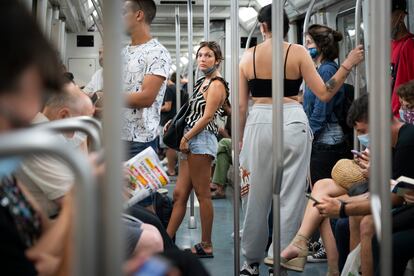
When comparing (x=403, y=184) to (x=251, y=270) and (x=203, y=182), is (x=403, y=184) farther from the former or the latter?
(x=203, y=182)

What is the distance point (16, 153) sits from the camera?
849 millimetres

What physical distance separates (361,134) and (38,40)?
206cm

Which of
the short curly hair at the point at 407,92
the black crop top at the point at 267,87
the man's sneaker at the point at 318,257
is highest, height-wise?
the black crop top at the point at 267,87

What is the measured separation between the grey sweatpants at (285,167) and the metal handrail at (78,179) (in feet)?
7.29

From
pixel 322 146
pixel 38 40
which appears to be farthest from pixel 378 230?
Result: pixel 322 146

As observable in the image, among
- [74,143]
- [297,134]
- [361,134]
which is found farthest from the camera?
[297,134]

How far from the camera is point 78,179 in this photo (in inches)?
36.1

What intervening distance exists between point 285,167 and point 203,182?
0.84 metres

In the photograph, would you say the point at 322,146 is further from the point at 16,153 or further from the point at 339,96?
the point at 16,153

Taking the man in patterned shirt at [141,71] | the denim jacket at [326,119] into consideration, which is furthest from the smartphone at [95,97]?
the denim jacket at [326,119]

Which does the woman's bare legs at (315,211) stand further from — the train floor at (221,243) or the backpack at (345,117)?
the backpack at (345,117)

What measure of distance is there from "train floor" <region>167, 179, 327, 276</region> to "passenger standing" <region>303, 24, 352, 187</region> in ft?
2.26

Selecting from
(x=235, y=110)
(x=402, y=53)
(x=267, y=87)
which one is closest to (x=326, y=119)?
(x=402, y=53)

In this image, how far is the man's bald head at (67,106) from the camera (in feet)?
6.87
